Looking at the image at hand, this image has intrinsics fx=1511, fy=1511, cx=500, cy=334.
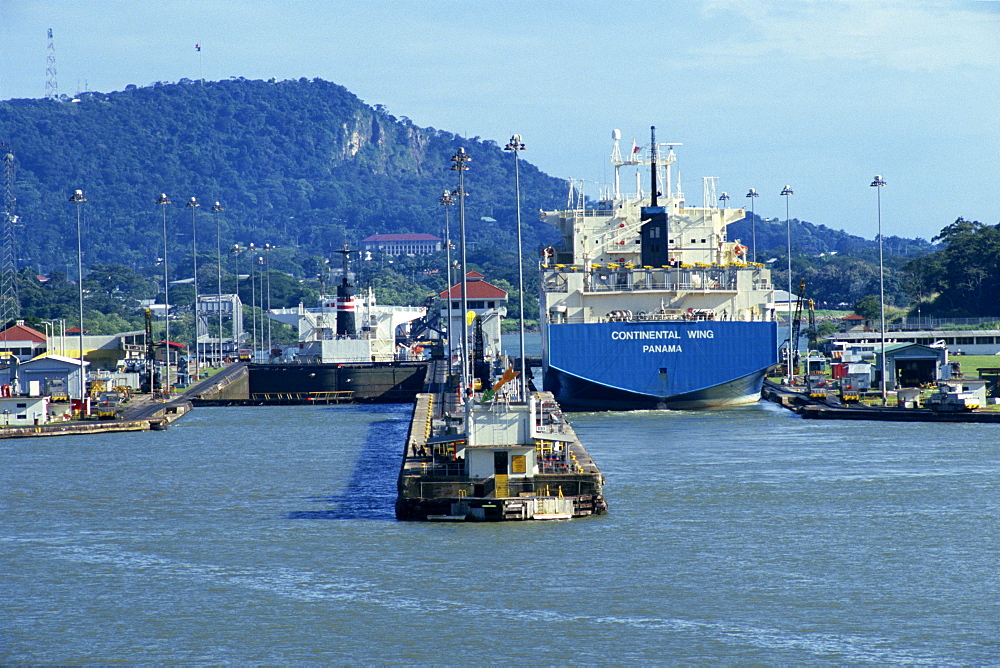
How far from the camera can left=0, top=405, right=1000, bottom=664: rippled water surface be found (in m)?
27.2

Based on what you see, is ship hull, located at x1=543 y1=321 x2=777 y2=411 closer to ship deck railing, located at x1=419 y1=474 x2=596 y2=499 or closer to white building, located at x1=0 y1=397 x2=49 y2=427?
white building, located at x1=0 y1=397 x2=49 y2=427

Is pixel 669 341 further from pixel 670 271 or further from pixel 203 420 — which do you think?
pixel 203 420

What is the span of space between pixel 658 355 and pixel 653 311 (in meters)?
4.57

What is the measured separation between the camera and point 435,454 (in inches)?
1709

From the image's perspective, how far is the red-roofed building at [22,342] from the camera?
11138 cm

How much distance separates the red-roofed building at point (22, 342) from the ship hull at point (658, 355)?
5556 centimetres

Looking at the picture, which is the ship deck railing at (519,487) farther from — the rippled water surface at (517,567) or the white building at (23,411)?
the white building at (23,411)

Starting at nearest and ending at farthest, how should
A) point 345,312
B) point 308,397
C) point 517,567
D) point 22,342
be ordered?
point 517,567
point 308,397
point 345,312
point 22,342

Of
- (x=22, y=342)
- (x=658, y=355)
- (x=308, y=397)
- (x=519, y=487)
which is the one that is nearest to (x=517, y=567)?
(x=519, y=487)

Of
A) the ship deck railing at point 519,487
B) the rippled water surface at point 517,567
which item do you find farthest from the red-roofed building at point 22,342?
the ship deck railing at point 519,487

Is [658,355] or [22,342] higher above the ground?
[22,342]

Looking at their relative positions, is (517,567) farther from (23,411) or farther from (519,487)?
(23,411)

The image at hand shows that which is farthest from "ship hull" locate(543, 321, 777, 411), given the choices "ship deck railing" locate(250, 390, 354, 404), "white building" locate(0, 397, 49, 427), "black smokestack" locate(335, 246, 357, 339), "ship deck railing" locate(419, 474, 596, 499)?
"black smokestack" locate(335, 246, 357, 339)

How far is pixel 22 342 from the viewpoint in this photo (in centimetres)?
11188
